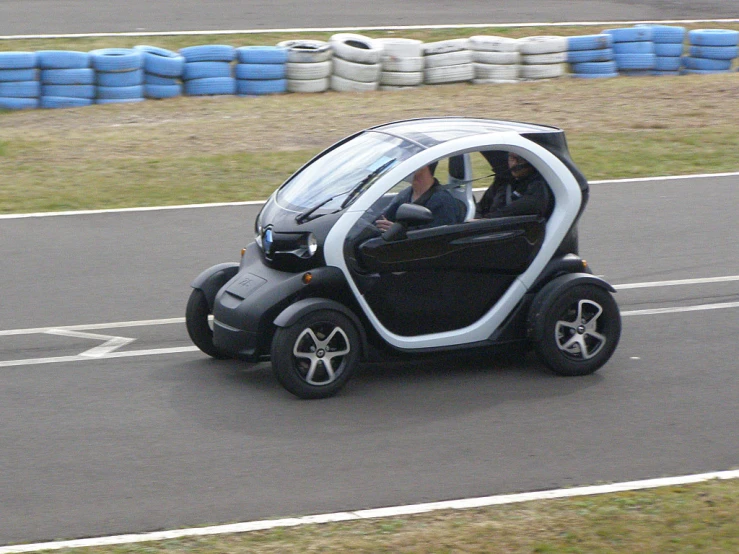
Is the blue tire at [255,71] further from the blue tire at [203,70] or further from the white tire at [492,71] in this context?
the white tire at [492,71]

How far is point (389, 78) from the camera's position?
19266 millimetres

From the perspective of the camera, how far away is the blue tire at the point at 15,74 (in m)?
17.3

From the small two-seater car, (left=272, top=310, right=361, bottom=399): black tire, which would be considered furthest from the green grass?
the small two-seater car

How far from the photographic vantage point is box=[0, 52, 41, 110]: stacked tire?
56.4ft

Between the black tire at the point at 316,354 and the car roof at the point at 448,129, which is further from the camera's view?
the car roof at the point at 448,129

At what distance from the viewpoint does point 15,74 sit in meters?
17.3

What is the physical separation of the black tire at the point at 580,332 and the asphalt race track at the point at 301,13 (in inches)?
681

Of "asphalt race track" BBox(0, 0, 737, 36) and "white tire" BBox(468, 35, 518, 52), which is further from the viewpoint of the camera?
"asphalt race track" BBox(0, 0, 737, 36)

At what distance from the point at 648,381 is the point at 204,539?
3645mm

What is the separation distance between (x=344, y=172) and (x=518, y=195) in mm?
1167

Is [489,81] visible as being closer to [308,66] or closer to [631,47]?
[631,47]

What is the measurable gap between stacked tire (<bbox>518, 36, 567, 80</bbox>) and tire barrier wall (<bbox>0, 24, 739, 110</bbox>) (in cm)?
2

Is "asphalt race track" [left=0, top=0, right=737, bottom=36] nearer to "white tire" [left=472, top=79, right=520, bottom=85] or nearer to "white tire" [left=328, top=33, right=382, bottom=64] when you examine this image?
"white tire" [left=328, top=33, right=382, bottom=64]

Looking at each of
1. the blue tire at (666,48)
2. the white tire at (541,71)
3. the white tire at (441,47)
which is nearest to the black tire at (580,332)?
the white tire at (441,47)
